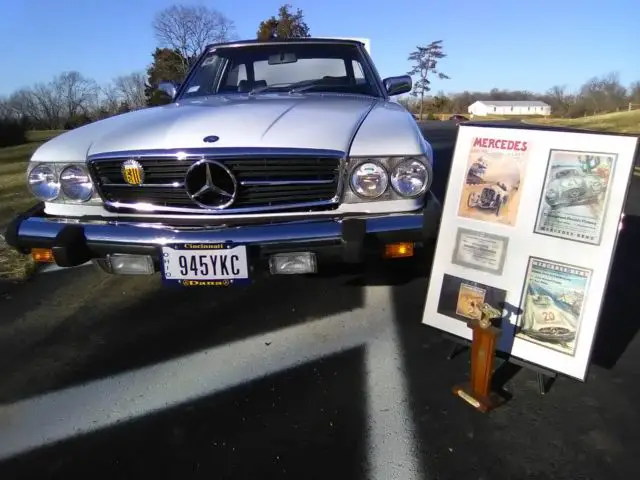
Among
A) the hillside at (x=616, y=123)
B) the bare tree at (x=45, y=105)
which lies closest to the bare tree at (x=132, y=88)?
the bare tree at (x=45, y=105)

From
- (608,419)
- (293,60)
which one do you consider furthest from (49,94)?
(608,419)

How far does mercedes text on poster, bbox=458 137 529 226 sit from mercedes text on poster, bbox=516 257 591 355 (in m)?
0.27

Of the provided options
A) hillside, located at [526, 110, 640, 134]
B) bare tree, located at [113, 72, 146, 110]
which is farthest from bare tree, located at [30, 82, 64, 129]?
hillside, located at [526, 110, 640, 134]

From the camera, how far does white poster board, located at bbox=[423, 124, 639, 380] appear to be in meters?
2.12

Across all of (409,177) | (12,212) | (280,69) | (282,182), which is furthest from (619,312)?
(12,212)

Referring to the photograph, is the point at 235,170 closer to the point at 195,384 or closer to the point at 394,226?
the point at 394,226

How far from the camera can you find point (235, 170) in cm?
274

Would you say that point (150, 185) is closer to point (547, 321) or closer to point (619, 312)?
point (547, 321)

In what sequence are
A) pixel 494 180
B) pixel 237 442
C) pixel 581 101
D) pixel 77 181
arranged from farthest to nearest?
pixel 581 101, pixel 77 181, pixel 494 180, pixel 237 442

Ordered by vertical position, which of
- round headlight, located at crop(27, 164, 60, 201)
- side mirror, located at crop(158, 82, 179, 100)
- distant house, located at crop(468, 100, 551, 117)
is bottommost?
distant house, located at crop(468, 100, 551, 117)

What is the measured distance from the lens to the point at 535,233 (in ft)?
7.53

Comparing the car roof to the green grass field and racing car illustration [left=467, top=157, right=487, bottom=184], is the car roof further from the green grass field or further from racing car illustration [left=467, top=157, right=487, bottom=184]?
the green grass field

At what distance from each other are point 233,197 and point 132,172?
580mm

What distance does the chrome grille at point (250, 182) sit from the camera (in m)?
2.72
